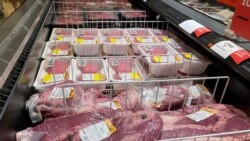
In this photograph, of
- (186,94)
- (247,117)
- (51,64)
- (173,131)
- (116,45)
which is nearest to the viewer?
(173,131)

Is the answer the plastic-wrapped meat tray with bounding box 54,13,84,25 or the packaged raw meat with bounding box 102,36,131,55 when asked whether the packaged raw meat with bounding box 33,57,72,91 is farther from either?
the plastic-wrapped meat tray with bounding box 54,13,84,25

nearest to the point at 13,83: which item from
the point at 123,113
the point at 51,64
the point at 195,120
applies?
the point at 123,113

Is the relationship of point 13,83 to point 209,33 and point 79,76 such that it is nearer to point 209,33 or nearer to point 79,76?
point 79,76

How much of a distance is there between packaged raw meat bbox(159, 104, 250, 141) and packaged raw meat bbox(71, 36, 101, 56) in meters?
0.90

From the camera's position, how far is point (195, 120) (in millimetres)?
1054

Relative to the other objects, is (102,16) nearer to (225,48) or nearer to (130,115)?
(225,48)

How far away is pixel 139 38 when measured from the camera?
77.4 inches

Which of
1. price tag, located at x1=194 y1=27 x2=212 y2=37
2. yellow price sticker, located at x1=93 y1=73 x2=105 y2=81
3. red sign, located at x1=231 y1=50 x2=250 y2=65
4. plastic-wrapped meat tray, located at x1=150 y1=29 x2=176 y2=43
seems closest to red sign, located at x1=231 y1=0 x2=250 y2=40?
red sign, located at x1=231 y1=50 x2=250 y2=65

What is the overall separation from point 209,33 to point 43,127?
1.03 m

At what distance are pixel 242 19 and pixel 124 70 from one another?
80 cm

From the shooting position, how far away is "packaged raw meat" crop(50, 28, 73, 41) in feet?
6.63

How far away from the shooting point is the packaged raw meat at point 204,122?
0.99 meters

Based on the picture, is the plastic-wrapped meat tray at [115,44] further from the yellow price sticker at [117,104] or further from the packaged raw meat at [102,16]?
the yellow price sticker at [117,104]

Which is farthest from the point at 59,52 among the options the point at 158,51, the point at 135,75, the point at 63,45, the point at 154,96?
the point at 154,96
